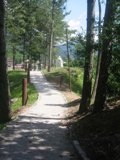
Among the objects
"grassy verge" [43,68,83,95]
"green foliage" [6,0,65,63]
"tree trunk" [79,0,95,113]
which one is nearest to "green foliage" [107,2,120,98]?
"tree trunk" [79,0,95,113]

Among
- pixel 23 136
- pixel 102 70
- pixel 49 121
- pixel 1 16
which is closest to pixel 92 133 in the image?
pixel 23 136

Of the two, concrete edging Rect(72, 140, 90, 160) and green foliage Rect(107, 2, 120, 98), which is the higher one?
green foliage Rect(107, 2, 120, 98)

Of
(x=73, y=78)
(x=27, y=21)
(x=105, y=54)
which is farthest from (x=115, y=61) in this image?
(x=73, y=78)

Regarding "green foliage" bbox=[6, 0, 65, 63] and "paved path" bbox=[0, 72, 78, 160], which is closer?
"paved path" bbox=[0, 72, 78, 160]

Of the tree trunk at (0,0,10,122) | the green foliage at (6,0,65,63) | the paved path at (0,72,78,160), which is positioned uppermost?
the green foliage at (6,0,65,63)

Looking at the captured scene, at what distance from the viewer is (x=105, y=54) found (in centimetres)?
1453

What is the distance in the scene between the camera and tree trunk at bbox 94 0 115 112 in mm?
12625

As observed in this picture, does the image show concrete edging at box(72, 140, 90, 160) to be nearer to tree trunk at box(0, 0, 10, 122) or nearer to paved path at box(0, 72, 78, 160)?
paved path at box(0, 72, 78, 160)

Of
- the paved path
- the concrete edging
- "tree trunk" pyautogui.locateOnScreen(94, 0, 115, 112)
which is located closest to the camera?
the concrete edging

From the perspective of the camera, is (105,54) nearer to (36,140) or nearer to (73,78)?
(36,140)

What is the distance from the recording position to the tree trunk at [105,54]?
41.4ft

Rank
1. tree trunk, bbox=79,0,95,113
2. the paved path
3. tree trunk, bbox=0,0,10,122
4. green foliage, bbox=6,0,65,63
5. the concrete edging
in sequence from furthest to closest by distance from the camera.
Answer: green foliage, bbox=6,0,65,63 → tree trunk, bbox=79,0,95,113 → tree trunk, bbox=0,0,10,122 → the paved path → the concrete edging

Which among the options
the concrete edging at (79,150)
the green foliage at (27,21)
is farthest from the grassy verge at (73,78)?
the concrete edging at (79,150)

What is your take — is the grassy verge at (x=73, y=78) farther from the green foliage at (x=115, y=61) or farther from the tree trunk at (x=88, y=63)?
the green foliage at (x=115, y=61)
